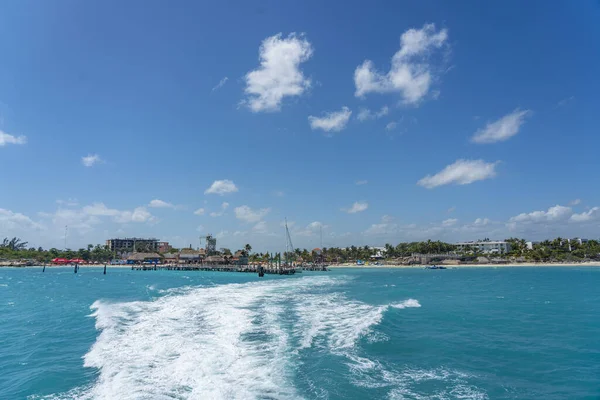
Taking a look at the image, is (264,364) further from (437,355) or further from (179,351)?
(437,355)

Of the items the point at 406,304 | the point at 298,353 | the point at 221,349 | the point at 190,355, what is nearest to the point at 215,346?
the point at 221,349

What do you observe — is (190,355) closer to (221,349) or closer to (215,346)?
(221,349)

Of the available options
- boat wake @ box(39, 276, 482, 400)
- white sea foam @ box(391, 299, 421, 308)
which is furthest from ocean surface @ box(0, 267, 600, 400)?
white sea foam @ box(391, 299, 421, 308)

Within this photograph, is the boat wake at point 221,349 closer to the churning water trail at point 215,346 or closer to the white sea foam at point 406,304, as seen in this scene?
the churning water trail at point 215,346

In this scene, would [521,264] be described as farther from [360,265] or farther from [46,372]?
[46,372]

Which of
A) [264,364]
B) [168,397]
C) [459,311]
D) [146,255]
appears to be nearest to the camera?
[168,397]

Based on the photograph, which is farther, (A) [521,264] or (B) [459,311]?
(A) [521,264]

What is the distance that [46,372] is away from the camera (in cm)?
1573

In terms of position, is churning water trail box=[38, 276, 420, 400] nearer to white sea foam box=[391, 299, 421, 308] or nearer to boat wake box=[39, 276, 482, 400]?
boat wake box=[39, 276, 482, 400]

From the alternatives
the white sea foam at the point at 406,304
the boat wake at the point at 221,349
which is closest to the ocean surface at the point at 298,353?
the boat wake at the point at 221,349

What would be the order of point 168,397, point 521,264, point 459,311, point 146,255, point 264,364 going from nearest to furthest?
point 168,397
point 264,364
point 459,311
point 521,264
point 146,255

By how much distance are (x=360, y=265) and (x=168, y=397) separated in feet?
611

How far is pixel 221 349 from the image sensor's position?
1780 centimetres

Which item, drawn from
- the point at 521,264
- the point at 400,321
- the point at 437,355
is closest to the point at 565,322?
the point at 400,321
